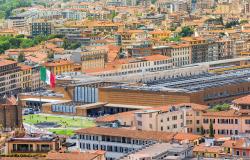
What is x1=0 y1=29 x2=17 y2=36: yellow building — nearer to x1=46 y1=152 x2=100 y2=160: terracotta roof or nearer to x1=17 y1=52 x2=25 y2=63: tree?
x1=17 y1=52 x2=25 y2=63: tree

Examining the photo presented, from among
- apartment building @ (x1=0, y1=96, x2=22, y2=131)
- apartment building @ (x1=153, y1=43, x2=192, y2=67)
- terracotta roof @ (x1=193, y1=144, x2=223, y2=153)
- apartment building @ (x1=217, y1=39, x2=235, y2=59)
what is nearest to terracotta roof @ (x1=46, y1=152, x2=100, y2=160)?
terracotta roof @ (x1=193, y1=144, x2=223, y2=153)

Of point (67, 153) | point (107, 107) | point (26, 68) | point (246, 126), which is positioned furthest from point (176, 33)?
point (67, 153)

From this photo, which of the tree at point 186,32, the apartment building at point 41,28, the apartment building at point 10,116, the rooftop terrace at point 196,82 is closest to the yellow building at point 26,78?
the rooftop terrace at point 196,82

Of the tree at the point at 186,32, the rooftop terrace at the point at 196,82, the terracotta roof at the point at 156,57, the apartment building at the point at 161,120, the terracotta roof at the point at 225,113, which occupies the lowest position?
the tree at the point at 186,32

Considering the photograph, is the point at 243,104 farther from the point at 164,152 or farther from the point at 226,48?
the point at 226,48

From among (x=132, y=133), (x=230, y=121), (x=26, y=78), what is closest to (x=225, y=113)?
(x=230, y=121)

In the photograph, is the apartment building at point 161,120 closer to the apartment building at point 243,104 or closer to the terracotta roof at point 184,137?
the apartment building at point 243,104
